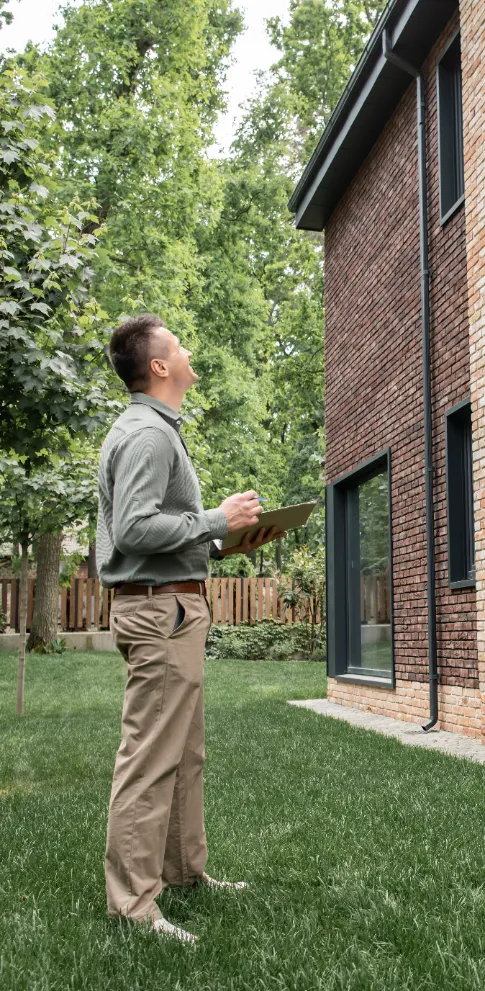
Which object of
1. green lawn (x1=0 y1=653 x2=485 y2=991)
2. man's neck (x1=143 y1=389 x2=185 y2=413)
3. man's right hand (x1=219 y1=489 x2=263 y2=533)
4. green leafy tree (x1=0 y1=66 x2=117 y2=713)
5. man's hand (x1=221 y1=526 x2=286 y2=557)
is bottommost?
green lawn (x1=0 y1=653 x2=485 y2=991)

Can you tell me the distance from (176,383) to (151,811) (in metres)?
1.45

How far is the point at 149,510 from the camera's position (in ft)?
9.80

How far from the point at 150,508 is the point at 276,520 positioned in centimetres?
57

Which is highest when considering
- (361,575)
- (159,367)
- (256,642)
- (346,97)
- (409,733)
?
(346,97)

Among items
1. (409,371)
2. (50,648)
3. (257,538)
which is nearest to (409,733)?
(409,371)

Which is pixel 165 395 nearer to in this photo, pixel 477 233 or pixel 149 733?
pixel 149 733

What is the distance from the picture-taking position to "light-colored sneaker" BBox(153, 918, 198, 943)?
9.55 feet

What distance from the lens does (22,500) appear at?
960cm

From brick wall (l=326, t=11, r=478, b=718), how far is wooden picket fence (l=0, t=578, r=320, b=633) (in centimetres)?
1053

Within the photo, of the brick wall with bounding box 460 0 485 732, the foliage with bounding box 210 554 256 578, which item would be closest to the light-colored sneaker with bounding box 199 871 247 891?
the brick wall with bounding box 460 0 485 732

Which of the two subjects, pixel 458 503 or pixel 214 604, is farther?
pixel 214 604

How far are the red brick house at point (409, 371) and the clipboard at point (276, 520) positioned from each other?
4.24 m

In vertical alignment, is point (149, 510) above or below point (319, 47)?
below

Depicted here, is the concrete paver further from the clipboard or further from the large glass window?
the clipboard
